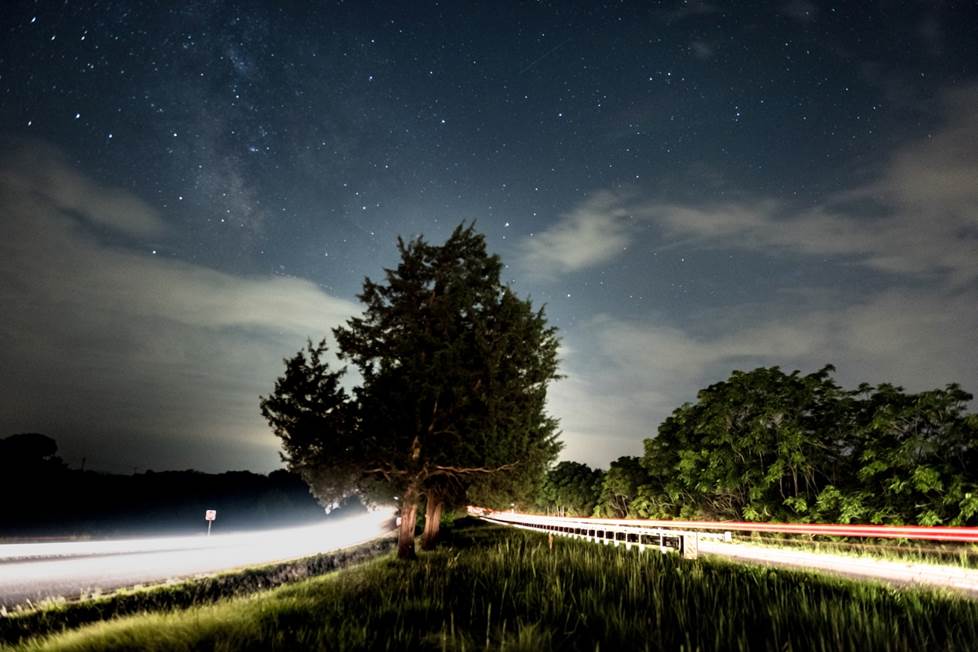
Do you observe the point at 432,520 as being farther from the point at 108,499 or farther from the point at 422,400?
the point at 108,499

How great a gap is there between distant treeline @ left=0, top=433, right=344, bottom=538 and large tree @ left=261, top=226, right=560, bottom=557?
6455 cm

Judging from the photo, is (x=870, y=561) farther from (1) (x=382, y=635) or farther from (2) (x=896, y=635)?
(1) (x=382, y=635)

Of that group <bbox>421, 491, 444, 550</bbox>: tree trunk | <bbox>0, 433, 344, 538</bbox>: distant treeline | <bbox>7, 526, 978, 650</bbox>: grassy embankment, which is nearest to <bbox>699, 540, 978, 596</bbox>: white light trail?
<bbox>7, 526, 978, 650</bbox>: grassy embankment

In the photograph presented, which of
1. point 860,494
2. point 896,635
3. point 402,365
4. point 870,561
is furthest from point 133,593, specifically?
point 860,494

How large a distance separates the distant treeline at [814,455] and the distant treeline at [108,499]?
225 ft

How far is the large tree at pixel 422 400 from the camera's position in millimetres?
19172

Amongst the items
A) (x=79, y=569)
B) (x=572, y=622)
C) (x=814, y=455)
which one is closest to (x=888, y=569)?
(x=572, y=622)

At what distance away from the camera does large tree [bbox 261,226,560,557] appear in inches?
755

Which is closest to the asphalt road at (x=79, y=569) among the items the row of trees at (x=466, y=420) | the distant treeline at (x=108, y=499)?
the row of trees at (x=466, y=420)

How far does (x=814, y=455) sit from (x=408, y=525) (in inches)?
1010

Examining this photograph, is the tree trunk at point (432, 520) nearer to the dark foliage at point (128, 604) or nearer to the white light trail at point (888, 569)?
the dark foliage at point (128, 604)

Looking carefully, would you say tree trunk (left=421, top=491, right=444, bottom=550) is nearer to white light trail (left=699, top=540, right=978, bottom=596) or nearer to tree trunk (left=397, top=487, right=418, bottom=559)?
tree trunk (left=397, top=487, right=418, bottom=559)

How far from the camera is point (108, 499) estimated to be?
87.0m

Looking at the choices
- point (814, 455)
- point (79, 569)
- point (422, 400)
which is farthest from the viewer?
point (814, 455)
